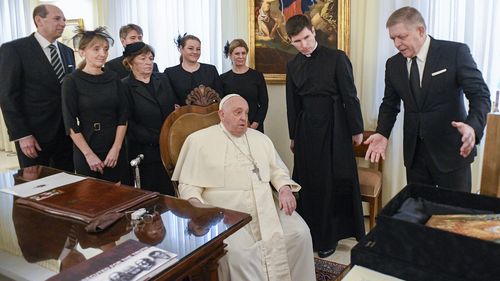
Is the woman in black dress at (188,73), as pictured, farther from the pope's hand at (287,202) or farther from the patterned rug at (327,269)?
the patterned rug at (327,269)

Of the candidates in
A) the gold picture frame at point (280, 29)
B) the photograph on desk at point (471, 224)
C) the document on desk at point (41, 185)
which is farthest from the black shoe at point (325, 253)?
the photograph on desk at point (471, 224)

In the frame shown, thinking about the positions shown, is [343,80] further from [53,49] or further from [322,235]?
[53,49]

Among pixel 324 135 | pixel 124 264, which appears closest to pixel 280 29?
pixel 324 135

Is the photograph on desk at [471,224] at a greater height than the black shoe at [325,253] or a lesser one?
greater

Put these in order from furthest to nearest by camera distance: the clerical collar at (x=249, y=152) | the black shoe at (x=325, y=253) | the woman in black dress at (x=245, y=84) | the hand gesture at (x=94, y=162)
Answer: the woman in black dress at (x=245, y=84), the black shoe at (x=325, y=253), the hand gesture at (x=94, y=162), the clerical collar at (x=249, y=152)

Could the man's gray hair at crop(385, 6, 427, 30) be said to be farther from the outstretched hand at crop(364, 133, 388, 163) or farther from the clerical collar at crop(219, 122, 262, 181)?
the clerical collar at crop(219, 122, 262, 181)

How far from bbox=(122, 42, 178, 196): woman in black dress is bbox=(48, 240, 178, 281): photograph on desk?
161 cm

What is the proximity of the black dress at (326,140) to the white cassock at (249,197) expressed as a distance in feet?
1.98

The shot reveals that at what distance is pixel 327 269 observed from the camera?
2.78 metres

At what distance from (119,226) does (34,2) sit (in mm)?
6084

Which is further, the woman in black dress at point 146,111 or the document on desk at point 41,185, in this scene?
the woman in black dress at point 146,111

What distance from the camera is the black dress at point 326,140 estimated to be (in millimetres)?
2848

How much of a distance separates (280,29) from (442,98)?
2074mm

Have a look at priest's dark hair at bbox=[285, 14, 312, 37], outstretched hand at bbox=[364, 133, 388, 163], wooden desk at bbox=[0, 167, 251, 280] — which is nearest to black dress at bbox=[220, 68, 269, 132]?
priest's dark hair at bbox=[285, 14, 312, 37]
